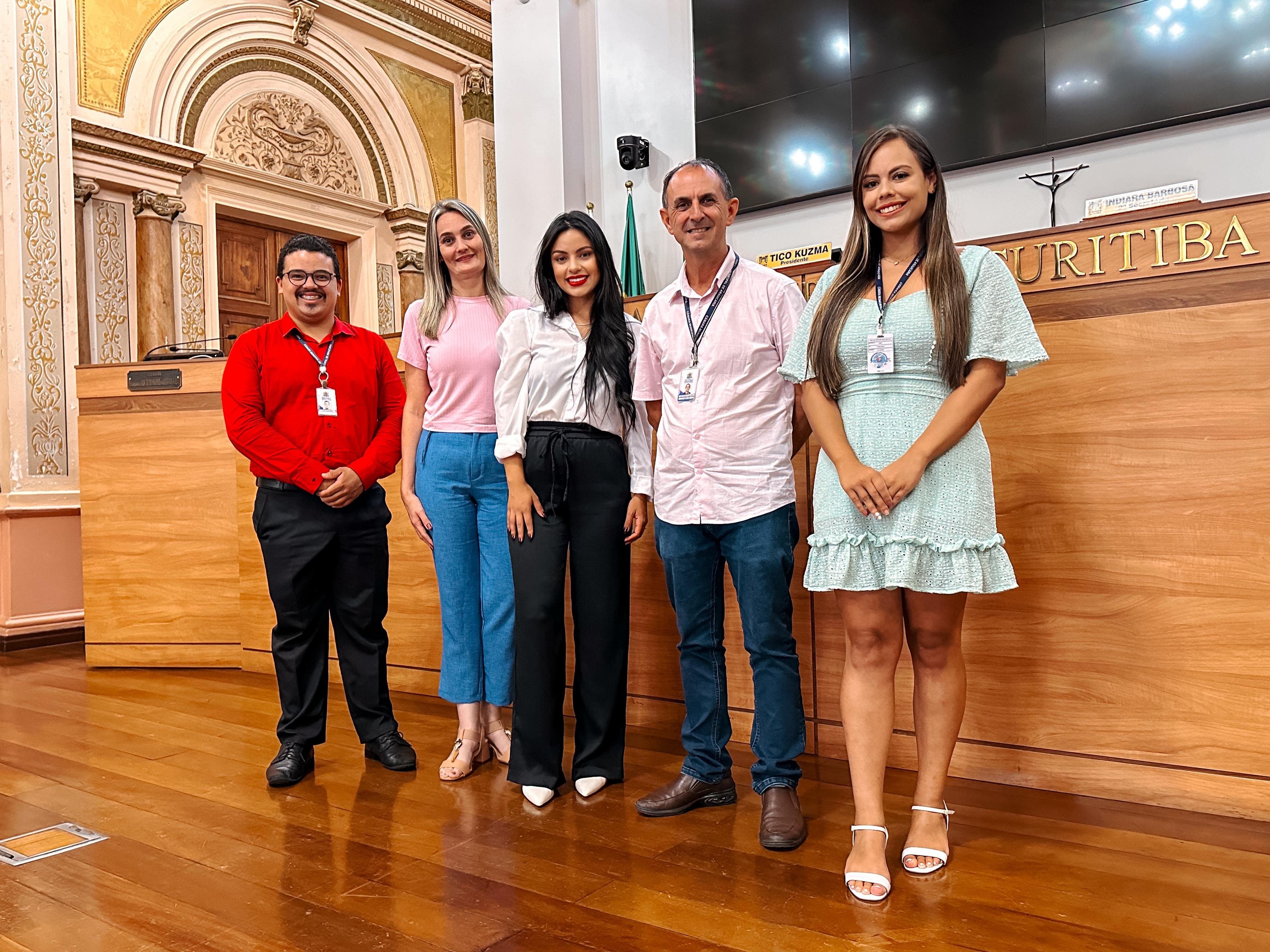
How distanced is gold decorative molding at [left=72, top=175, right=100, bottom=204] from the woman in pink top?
424 cm

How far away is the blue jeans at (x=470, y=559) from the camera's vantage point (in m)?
2.33

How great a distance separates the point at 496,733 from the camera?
248 cm

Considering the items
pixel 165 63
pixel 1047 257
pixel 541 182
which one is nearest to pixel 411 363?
pixel 1047 257

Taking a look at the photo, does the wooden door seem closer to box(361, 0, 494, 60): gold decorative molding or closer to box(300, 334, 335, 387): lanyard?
box(361, 0, 494, 60): gold decorative molding

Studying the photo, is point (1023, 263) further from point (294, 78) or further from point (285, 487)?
point (294, 78)

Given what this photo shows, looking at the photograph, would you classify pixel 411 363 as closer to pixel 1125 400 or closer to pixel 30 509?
pixel 1125 400

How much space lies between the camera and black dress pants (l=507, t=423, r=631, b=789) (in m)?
2.10

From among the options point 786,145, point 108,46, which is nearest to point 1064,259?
point 786,145

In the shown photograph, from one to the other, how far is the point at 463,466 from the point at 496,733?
699 millimetres

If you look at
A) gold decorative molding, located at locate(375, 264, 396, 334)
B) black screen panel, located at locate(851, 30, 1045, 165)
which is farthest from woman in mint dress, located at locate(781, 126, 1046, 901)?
gold decorative molding, located at locate(375, 264, 396, 334)

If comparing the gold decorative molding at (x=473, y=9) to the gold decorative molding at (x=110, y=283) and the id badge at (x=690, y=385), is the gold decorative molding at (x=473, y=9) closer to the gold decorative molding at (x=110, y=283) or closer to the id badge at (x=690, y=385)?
the gold decorative molding at (x=110, y=283)

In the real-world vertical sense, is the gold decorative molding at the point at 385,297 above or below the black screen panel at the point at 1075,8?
below

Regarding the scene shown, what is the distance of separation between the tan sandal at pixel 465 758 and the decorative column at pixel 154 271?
4.47 meters

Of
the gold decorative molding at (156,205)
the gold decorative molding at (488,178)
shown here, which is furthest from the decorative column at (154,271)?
the gold decorative molding at (488,178)
